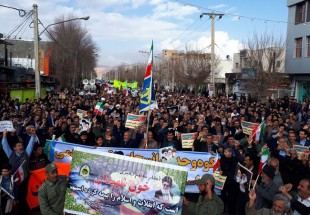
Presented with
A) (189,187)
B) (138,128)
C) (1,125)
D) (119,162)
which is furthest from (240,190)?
(1,125)

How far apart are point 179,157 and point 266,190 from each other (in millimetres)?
2451

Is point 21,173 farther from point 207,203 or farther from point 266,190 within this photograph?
point 266,190

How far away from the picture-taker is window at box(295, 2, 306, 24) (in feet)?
87.7

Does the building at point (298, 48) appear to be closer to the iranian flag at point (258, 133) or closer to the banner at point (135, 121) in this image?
the iranian flag at point (258, 133)

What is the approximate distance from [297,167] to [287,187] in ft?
7.03

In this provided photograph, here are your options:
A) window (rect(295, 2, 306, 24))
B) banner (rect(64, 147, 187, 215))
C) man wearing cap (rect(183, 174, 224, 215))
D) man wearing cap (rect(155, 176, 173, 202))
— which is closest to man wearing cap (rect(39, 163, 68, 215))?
banner (rect(64, 147, 187, 215))

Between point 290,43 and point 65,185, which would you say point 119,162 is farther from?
point 290,43

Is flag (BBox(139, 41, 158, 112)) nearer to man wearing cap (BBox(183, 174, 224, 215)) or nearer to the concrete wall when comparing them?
man wearing cap (BBox(183, 174, 224, 215))

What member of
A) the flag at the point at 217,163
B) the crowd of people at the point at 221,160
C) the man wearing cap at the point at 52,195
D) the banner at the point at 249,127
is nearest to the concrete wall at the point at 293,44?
the crowd of people at the point at 221,160

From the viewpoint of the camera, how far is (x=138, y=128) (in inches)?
401

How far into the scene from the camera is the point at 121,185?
470 cm

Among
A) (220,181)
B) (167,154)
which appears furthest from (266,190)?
(167,154)

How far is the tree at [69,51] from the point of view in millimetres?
45875

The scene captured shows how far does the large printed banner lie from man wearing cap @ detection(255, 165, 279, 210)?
73.6 inches
